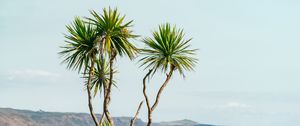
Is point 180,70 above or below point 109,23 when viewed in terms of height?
below

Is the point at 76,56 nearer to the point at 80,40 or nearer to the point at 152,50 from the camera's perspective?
the point at 80,40

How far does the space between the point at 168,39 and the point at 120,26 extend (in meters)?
2.69

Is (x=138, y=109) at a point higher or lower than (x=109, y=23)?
lower

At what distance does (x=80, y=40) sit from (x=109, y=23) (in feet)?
7.28

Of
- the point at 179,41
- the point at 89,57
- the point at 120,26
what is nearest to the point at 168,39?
the point at 179,41

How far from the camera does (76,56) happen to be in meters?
30.6

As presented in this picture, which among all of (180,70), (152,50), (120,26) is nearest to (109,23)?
(120,26)

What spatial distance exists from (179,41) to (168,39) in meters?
0.69

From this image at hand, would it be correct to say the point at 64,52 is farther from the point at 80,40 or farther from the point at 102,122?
the point at 102,122

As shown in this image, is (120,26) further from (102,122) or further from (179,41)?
(102,122)

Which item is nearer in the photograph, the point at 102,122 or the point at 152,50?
the point at 152,50

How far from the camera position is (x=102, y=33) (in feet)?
96.4

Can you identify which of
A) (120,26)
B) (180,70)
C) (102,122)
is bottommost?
(102,122)

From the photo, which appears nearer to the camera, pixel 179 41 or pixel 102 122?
pixel 179 41
